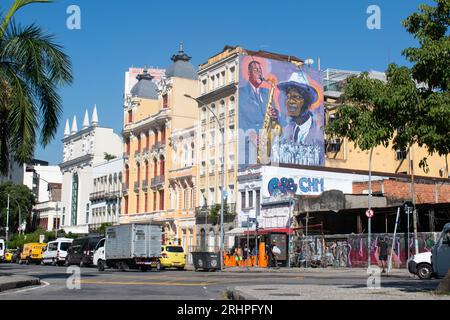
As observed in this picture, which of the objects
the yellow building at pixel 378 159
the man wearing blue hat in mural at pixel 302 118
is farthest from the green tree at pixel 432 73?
the yellow building at pixel 378 159

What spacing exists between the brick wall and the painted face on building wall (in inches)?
365

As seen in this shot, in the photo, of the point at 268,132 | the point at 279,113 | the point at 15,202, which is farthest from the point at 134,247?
the point at 15,202

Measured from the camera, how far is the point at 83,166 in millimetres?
96938

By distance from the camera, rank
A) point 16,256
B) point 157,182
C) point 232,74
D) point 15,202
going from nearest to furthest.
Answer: point 232,74 < point 16,256 < point 157,182 < point 15,202

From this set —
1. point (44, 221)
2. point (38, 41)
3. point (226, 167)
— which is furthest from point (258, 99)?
point (44, 221)

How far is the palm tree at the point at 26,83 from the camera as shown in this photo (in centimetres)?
2473

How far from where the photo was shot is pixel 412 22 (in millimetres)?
17781

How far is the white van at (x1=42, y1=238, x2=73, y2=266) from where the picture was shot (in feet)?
180

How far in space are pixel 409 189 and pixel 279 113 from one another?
45.6ft

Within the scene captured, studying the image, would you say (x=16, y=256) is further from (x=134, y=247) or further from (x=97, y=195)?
(x=134, y=247)

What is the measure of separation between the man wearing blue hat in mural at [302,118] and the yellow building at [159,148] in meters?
10.4

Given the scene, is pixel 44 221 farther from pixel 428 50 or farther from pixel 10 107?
pixel 428 50
